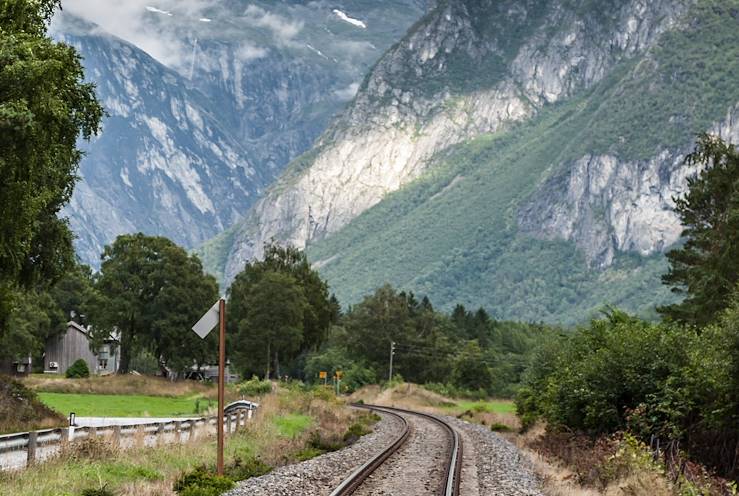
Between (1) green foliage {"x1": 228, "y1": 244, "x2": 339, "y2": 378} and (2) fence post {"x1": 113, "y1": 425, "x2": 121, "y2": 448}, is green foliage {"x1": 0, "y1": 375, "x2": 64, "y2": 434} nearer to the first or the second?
(2) fence post {"x1": 113, "y1": 425, "x2": 121, "y2": 448}

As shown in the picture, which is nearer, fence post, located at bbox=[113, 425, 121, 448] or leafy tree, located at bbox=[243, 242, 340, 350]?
fence post, located at bbox=[113, 425, 121, 448]

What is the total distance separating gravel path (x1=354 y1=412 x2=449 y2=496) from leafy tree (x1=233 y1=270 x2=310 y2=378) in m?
58.7

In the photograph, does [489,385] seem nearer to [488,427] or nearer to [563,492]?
[488,427]

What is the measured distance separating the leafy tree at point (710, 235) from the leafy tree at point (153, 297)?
41.4 m

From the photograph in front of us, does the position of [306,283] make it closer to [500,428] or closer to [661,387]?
[500,428]

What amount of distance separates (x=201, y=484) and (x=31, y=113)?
25.2ft

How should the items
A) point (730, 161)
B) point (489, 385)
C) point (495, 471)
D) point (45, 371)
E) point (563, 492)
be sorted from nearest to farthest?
point (563, 492) < point (495, 471) < point (730, 161) < point (45, 371) < point (489, 385)

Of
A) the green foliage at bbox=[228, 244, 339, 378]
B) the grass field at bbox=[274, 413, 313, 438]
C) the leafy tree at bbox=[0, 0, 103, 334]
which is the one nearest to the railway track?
the grass field at bbox=[274, 413, 313, 438]

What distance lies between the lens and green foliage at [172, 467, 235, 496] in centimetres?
1926

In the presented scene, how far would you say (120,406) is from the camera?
58.1 m

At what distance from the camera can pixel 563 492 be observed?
21.8m

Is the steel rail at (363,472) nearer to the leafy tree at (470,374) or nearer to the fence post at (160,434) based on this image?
the fence post at (160,434)

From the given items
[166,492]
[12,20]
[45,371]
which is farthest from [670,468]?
[45,371]

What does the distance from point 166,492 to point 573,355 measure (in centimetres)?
2248
